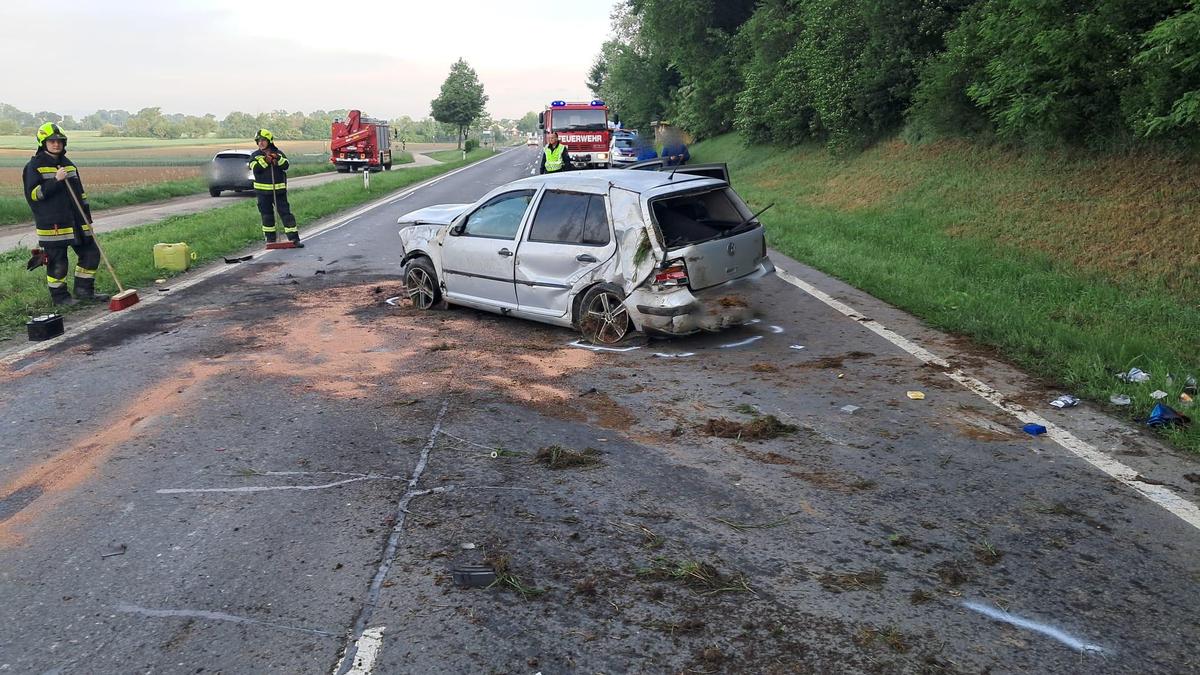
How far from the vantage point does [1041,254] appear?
1142 cm

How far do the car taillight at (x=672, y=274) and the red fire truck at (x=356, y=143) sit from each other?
4221 cm

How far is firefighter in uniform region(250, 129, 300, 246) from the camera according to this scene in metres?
14.9

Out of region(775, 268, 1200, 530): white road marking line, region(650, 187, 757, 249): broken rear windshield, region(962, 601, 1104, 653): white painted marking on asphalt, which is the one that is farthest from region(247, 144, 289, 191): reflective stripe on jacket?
region(962, 601, 1104, 653): white painted marking on asphalt

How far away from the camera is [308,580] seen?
376cm

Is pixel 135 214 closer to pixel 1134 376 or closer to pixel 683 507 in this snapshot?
pixel 683 507

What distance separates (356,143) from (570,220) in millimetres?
42480

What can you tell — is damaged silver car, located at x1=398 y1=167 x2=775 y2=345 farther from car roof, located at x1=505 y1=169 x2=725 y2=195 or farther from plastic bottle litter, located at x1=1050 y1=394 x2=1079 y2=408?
plastic bottle litter, located at x1=1050 y1=394 x2=1079 y2=408

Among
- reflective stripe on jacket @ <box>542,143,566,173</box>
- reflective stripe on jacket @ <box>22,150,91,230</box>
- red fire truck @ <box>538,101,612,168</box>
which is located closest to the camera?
reflective stripe on jacket @ <box>22,150,91,230</box>

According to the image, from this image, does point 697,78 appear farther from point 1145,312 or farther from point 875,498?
point 875,498

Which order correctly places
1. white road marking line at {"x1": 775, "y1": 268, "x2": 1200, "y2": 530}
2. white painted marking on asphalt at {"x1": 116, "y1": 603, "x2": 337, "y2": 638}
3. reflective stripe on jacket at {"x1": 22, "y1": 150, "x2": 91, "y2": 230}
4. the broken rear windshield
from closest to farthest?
white painted marking on asphalt at {"x1": 116, "y1": 603, "x2": 337, "y2": 638}
white road marking line at {"x1": 775, "y1": 268, "x2": 1200, "y2": 530}
the broken rear windshield
reflective stripe on jacket at {"x1": 22, "y1": 150, "x2": 91, "y2": 230}

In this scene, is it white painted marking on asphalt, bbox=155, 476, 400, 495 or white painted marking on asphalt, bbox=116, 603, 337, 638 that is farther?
white painted marking on asphalt, bbox=155, 476, 400, 495

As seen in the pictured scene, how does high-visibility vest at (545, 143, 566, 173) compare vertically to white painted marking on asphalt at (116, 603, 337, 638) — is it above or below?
above

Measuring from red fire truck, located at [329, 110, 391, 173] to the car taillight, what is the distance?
4221 centimetres

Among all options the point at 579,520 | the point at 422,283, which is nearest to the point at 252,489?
the point at 579,520
